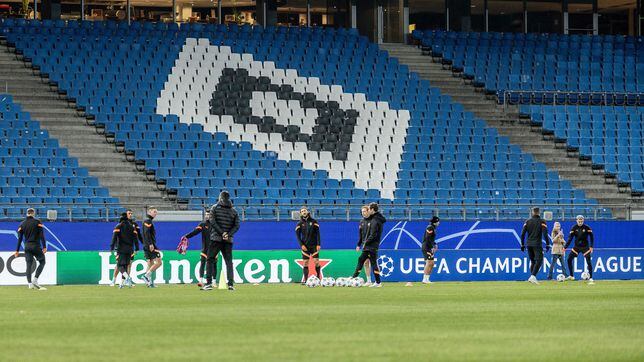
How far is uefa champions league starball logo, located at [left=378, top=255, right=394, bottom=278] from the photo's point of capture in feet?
113

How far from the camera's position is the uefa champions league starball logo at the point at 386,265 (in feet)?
113

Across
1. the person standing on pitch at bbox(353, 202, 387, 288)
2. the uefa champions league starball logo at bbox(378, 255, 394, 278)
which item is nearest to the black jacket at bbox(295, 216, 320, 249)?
the person standing on pitch at bbox(353, 202, 387, 288)

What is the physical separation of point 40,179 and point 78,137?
3.62 meters

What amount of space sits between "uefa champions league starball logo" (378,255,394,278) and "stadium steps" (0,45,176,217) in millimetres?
6394

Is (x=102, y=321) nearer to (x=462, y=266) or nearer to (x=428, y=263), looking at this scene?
(x=428, y=263)

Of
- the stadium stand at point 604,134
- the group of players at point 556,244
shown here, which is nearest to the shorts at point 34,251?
the group of players at point 556,244

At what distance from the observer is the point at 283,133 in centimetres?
4331

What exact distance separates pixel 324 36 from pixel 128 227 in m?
21.1

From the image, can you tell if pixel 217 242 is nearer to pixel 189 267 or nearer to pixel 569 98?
pixel 189 267

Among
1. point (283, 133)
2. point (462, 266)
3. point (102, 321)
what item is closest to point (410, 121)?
point (283, 133)

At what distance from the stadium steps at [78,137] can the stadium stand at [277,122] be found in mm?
444

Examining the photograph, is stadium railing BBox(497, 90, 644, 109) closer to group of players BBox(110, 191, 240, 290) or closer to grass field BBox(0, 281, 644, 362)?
group of players BBox(110, 191, 240, 290)

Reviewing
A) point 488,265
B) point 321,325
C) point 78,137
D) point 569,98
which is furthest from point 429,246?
point 569,98

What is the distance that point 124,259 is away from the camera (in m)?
29.7
